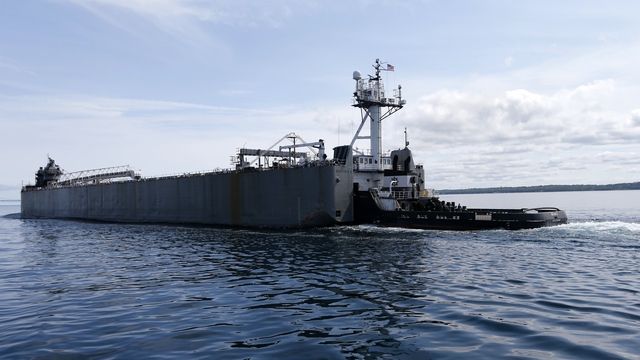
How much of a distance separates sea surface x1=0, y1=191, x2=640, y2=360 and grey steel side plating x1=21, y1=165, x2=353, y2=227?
9.81m

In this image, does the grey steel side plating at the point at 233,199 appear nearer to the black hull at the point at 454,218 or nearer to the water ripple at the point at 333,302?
the black hull at the point at 454,218

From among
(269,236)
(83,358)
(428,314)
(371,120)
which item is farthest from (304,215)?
(83,358)

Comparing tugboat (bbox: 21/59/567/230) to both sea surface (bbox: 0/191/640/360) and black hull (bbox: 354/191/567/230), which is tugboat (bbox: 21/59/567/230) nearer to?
black hull (bbox: 354/191/567/230)

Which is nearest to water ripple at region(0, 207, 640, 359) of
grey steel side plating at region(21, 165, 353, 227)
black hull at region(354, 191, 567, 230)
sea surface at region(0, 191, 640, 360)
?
sea surface at region(0, 191, 640, 360)

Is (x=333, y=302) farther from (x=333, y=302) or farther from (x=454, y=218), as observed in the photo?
(x=454, y=218)

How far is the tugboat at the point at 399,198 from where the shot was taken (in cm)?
3002

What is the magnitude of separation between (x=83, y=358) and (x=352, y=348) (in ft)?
17.5

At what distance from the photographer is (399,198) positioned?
116ft

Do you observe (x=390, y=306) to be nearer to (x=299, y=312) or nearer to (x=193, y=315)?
(x=299, y=312)

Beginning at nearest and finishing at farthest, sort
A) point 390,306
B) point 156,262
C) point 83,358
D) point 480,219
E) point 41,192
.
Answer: point 83,358 < point 390,306 < point 156,262 < point 480,219 < point 41,192

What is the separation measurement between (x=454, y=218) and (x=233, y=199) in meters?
19.7

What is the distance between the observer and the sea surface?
28.8ft

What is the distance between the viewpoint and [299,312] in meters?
11.4

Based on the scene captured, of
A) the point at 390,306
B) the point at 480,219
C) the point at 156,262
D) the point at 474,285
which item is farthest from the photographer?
the point at 480,219
